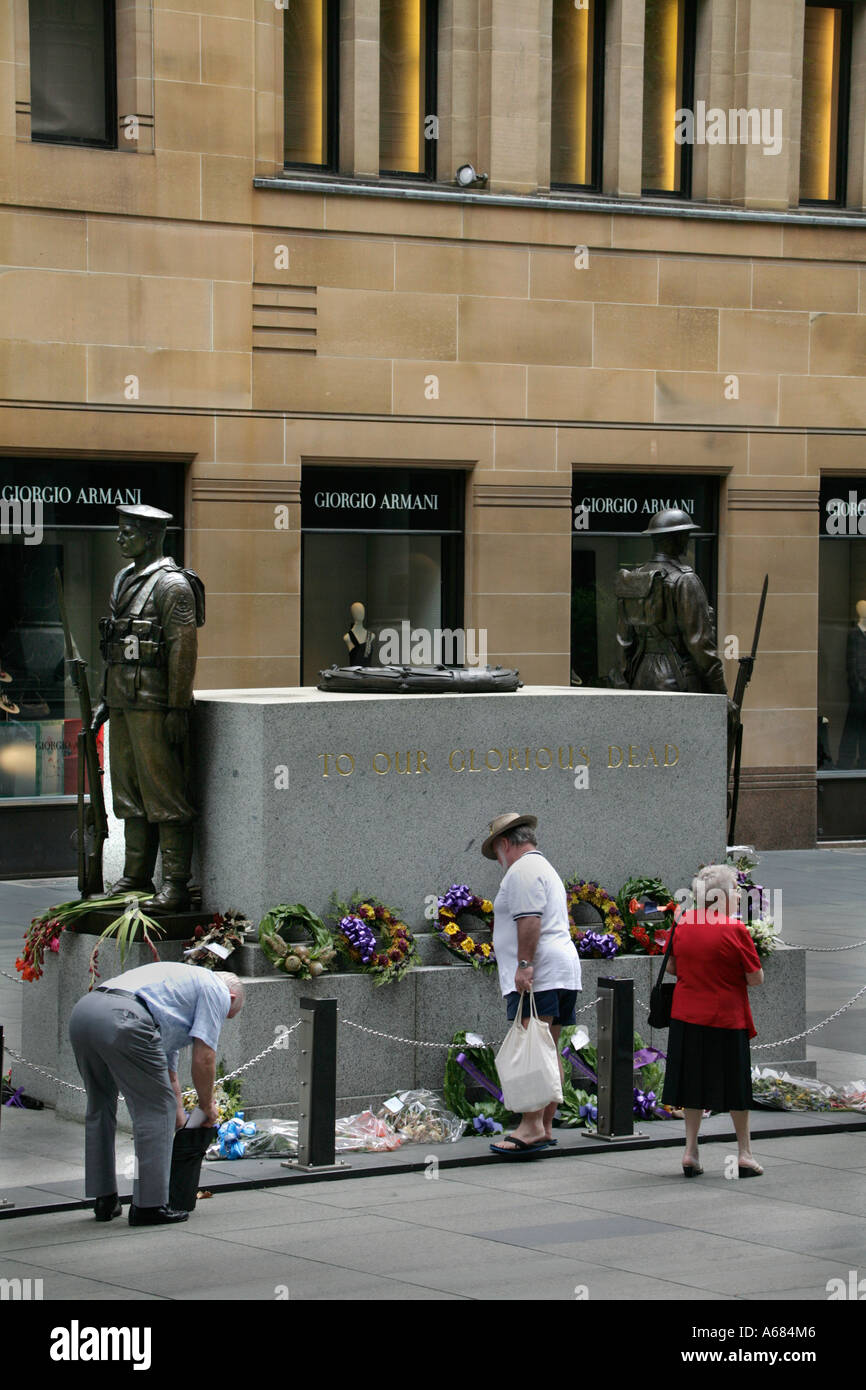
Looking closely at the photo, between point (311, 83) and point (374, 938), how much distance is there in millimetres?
13142

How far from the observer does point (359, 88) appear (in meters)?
22.1

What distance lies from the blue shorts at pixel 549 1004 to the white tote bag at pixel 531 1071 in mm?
118

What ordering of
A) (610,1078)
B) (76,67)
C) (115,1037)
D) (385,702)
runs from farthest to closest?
(76,67), (385,702), (610,1078), (115,1037)

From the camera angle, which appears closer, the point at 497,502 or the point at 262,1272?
the point at 262,1272

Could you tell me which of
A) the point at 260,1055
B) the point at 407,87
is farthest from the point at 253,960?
the point at 407,87

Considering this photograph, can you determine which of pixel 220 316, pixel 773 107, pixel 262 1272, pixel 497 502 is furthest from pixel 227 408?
pixel 262 1272

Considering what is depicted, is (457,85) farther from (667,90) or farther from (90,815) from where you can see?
(90,815)

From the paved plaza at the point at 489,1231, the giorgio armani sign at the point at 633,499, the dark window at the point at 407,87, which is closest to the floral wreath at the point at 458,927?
the paved plaza at the point at 489,1231

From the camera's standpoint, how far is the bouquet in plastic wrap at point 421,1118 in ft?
37.3

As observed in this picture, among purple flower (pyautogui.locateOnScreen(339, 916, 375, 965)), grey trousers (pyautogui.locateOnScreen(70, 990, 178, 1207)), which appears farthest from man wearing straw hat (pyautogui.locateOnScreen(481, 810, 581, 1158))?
grey trousers (pyautogui.locateOnScreen(70, 990, 178, 1207))

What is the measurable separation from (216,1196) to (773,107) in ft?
57.1

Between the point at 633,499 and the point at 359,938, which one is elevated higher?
the point at 633,499

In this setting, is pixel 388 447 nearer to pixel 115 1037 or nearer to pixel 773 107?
pixel 773 107

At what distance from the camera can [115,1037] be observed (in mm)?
9359
